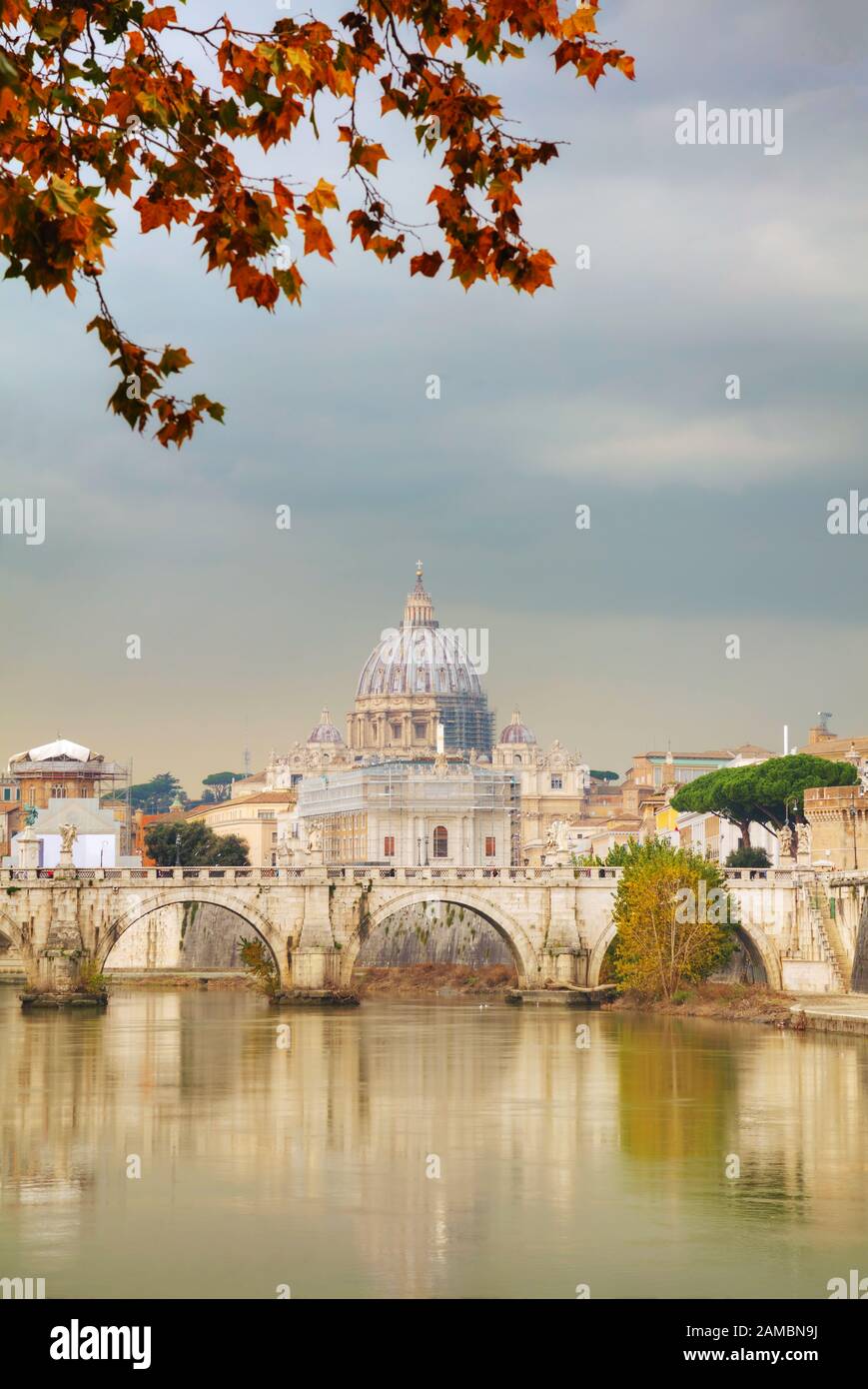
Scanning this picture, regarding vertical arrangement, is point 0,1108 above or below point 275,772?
below

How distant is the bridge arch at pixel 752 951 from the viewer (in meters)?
57.7

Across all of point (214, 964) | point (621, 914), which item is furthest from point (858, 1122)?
point (214, 964)

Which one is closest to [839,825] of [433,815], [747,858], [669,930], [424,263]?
[669,930]

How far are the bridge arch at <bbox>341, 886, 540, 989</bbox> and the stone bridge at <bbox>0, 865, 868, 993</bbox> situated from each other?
0.10ft

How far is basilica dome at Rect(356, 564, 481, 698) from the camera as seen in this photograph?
174750 millimetres

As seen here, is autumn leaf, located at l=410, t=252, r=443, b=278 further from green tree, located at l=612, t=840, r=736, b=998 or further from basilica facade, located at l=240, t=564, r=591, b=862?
basilica facade, located at l=240, t=564, r=591, b=862

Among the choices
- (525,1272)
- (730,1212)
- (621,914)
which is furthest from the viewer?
(621,914)

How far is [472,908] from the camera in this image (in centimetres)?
6134

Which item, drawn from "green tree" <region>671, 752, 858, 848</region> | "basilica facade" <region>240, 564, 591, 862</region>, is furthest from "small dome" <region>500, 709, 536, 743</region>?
"green tree" <region>671, 752, 858, 848</region>

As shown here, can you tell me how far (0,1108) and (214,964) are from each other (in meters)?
53.4

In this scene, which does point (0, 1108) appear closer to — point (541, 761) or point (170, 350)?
point (170, 350)

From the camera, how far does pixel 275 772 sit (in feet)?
569

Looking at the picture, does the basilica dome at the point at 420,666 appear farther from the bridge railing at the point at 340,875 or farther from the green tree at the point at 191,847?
the bridge railing at the point at 340,875
